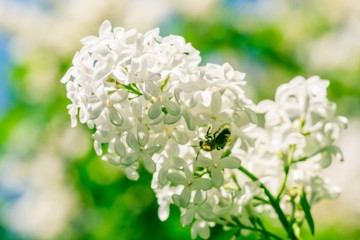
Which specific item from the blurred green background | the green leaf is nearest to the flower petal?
the green leaf

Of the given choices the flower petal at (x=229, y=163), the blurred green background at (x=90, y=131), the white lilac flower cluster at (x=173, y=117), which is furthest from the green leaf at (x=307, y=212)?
the blurred green background at (x=90, y=131)

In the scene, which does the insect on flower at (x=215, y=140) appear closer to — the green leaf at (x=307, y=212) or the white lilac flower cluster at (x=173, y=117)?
the white lilac flower cluster at (x=173, y=117)

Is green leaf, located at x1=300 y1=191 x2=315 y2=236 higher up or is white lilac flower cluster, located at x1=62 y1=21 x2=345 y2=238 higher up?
green leaf, located at x1=300 y1=191 x2=315 y2=236

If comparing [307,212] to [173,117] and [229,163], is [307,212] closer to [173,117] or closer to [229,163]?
[229,163]

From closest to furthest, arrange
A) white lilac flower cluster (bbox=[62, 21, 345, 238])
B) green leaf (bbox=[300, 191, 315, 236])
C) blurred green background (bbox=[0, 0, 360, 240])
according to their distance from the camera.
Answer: white lilac flower cluster (bbox=[62, 21, 345, 238]) < green leaf (bbox=[300, 191, 315, 236]) < blurred green background (bbox=[0, 0, 360, 240])

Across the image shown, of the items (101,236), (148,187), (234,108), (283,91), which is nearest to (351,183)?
(148,187)

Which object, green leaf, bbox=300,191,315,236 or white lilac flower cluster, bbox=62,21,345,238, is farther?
green leaf, bbox=300,191,315,236

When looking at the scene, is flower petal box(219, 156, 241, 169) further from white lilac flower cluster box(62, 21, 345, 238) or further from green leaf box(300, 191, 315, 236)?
green leaf box(300, 191, 315, 236)

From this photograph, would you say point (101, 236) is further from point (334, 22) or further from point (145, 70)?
point (334, 22)

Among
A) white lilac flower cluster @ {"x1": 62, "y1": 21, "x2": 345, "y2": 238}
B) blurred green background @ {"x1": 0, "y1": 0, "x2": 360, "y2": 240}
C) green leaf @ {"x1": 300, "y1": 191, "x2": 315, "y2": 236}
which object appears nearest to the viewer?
white lilac flower cluster @ {"x1": 62, "y1": 21, "x2": 345, "y2": 238}

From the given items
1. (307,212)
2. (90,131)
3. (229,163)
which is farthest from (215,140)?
(90,131)
